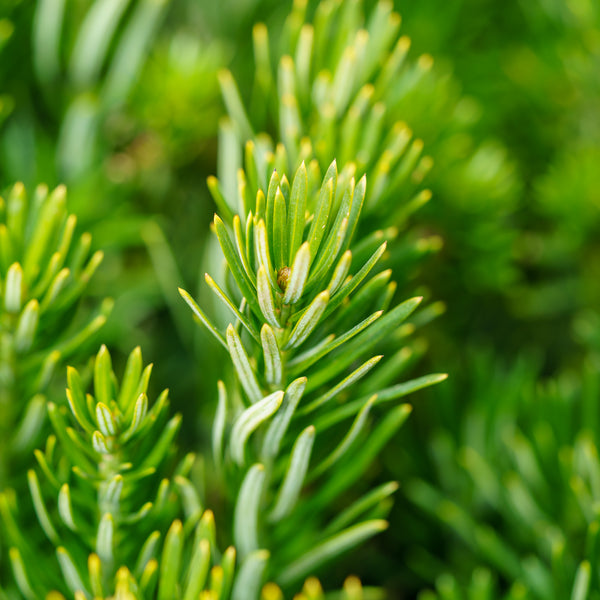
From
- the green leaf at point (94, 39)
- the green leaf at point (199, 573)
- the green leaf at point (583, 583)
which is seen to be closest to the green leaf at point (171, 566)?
the green leaf at point (199, 573)

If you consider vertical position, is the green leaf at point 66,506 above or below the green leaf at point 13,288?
below

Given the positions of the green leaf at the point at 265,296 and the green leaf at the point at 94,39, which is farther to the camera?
the green leaf at the point at 94,39

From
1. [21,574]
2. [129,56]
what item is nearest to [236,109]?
[129,56]

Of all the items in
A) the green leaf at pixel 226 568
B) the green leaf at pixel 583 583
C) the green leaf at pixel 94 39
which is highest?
the green leaf at pixel 94 39

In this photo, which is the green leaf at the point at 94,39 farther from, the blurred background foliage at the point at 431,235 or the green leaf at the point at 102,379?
the green leaf at the point at 102,379

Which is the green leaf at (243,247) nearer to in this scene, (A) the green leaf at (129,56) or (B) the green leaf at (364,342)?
(B) the green leaf at (364,342)

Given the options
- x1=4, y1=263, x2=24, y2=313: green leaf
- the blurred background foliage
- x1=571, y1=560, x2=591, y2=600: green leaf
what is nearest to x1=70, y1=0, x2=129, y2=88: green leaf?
the blurred background foliage

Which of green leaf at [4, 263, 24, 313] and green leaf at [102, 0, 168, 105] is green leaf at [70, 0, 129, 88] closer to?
green leaf at [102, 0, 168, 105]
